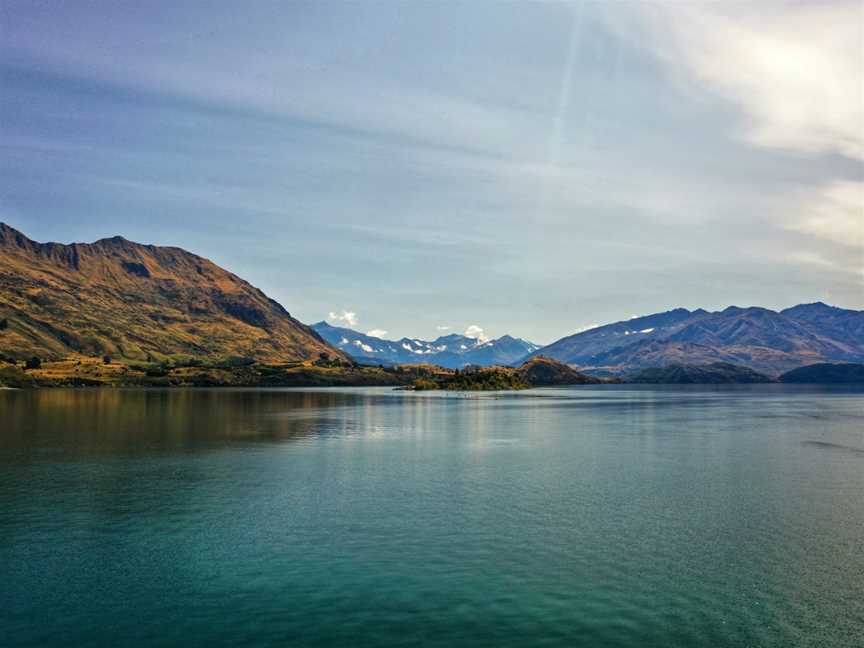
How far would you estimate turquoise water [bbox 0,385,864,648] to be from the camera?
118 feet

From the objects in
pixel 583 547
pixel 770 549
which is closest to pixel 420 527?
pixel 583 547

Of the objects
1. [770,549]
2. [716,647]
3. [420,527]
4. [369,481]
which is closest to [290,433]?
[369,481]

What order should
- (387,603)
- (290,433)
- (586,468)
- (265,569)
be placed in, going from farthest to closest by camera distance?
(290,433)
(586,468)
(265,569)
(387,603)

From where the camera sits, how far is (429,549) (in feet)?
167

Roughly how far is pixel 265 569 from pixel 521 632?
19.7 metres

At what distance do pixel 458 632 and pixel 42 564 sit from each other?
103ft

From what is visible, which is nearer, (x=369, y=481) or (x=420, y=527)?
(x=420, y=527)

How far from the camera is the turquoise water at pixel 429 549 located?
35906 millimetres

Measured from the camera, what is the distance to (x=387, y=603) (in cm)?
3934

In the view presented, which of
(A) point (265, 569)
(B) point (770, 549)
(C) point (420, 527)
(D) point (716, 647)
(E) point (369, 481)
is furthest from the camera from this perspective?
(E) point (369, 481)

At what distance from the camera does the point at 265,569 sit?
4553 cm

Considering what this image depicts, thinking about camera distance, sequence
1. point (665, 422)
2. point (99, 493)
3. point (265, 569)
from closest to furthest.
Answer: point (265, 569) → point (99, 493) → point (665, 422)

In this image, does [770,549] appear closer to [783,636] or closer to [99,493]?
[783,636]

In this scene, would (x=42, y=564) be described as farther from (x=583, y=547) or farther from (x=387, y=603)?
(x=583, y=547)
